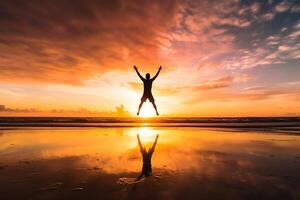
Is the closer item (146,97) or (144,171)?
(144,171)

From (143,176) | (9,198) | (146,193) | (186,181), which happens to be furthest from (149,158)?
(9,198)

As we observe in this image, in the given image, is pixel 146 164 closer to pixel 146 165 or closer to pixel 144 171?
pixel 146 165

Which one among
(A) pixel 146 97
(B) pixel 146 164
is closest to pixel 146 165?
(B) pixel 146 164

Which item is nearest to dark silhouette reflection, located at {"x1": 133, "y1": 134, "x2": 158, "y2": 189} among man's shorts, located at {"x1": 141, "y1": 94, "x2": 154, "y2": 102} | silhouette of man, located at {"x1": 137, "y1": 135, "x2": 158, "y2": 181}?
silhouette of man, located at {"x1": 137, "y1": 135, "x2": 158, "y2": 181}

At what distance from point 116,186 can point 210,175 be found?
8.23 feet

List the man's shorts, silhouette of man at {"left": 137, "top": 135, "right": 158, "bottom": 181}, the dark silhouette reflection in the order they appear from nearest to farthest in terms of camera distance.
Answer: the dark silhouette reflection
silhouette of man at {"left": 137, "top": 135, "right": 158, "bottom": 181}
the man's shorts

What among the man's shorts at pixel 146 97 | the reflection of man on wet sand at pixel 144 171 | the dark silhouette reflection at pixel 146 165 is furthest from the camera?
the man's shorts at pixel 146 97

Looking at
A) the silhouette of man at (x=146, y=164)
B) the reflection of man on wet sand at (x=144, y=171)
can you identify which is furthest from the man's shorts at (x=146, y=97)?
the reflection of man on wet sand at (x=144, y=171)

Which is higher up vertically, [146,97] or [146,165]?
[146,97]

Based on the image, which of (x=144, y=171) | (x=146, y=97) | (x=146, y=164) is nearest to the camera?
(x=144, y=171)

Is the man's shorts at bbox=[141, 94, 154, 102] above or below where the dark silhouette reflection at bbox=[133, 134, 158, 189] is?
above

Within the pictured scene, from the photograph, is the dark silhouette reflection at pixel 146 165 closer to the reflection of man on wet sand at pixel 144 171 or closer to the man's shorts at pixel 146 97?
the reflection of man on wet sand at pixel 144 171

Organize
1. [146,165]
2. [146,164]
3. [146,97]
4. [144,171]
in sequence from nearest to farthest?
[144,171] < [146,165] < [146,164] < [146,97]

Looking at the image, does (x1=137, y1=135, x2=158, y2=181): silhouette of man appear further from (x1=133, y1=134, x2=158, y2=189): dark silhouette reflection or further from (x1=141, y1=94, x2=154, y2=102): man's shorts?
(x1=141, y1=94, x2=154, y2=102): man's shorts
